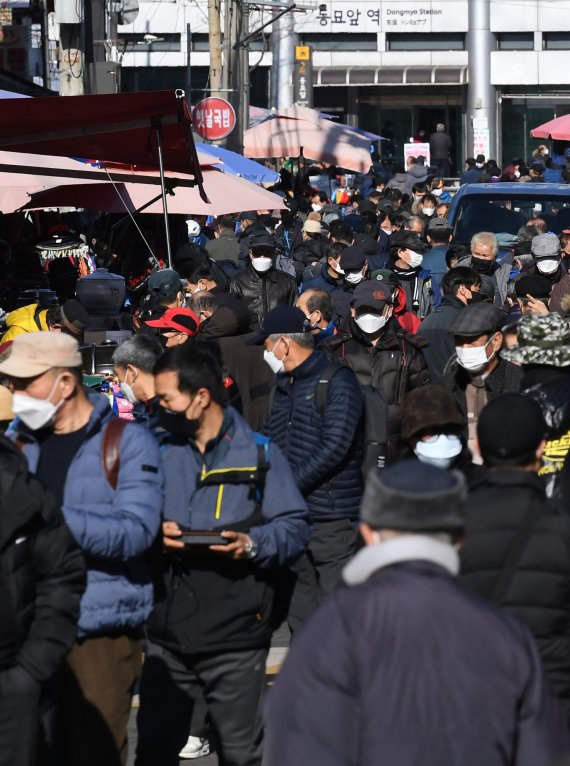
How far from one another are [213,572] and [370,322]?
128 inches

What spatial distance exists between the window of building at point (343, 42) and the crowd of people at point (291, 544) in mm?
40118

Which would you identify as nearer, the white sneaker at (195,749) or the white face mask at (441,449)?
the white face mask at (441,449)

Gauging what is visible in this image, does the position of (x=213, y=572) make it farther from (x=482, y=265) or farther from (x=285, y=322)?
(x=482, y=265)

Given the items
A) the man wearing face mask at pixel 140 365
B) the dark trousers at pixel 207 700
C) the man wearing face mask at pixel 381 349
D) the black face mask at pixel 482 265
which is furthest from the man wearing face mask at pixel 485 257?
the dark trousers at pixel 207 700

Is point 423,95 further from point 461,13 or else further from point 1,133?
point 1,133

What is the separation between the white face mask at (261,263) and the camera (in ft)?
37.9

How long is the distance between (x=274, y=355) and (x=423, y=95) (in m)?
42.8

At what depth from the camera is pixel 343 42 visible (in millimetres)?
47781

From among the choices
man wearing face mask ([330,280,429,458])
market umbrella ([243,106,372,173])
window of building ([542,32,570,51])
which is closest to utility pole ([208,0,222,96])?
market umbrella ([243,106,372,173])

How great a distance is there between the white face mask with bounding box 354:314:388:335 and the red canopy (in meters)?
2.49

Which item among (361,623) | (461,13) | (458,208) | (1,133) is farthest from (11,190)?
(461,13)

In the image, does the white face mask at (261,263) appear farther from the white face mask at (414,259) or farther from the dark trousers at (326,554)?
the dark trousers at (326,554)

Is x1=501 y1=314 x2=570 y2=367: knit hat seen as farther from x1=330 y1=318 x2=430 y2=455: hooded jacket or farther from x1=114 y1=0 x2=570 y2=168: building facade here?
x1=114 y1=0 x2=570 y2=168: building facade

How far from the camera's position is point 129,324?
9.55 meters
